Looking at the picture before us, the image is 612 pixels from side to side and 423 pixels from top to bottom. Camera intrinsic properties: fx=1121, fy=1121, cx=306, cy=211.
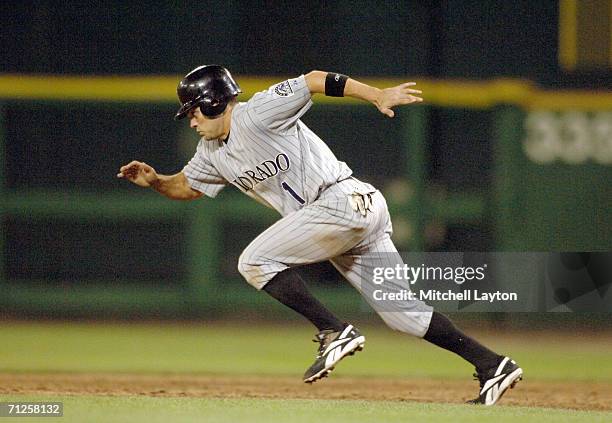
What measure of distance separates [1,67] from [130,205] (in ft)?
7.59

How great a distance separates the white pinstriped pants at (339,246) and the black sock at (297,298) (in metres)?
0.04

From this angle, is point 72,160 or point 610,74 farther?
point 610,74

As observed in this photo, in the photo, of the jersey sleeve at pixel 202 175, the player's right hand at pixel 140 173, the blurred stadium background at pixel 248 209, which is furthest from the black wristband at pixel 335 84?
the blurred stadium background at pixel 248 209

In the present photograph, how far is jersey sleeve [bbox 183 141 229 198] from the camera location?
5.10m

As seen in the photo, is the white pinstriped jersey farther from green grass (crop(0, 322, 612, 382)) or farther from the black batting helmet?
green grass (crop(0, 322, 612, 382))

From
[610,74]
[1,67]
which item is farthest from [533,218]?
[1,67]

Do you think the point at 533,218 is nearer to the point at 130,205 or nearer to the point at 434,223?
the point at 434,223

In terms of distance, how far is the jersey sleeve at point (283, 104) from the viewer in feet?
15.3

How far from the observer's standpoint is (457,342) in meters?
4.94

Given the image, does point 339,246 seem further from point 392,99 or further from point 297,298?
point 392,99

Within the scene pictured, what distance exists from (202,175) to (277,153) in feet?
1.62

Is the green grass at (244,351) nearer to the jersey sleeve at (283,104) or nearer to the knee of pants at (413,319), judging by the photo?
the knee of pants at (413,319)

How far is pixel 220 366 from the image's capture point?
21.2 ft

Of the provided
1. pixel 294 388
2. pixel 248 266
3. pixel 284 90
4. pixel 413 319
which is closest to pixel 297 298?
pixel 248 266
